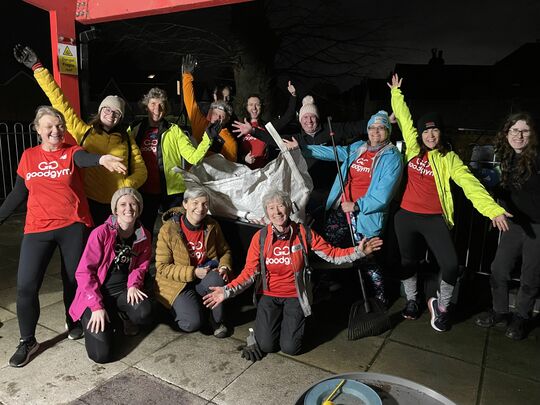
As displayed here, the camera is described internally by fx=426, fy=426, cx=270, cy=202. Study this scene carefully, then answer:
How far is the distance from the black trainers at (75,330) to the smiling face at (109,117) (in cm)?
167

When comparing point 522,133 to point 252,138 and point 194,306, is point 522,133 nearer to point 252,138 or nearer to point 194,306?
point 252,138

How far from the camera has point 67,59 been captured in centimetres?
480

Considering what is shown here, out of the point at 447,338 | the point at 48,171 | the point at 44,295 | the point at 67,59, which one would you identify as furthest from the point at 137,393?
the point at 67,59

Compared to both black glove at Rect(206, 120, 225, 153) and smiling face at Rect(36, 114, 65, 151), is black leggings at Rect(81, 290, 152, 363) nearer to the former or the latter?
smiling face at Rect(36, 114, 65, 151)

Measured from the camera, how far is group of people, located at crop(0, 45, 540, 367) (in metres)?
3.19

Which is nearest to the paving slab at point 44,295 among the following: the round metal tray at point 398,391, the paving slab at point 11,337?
the paving slab at point 11,337

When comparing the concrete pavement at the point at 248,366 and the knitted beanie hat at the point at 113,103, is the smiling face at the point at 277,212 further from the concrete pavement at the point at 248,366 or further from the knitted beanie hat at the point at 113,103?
the knitted beanie hat at the point at 113,103

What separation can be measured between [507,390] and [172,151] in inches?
130

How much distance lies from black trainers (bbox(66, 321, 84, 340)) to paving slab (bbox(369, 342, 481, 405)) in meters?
2.36

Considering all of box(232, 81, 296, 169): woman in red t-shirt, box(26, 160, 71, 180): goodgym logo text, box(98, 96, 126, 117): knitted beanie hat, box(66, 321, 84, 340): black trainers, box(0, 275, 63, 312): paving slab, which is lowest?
box(0, 275, 63, 312): paving slab

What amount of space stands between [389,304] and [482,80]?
105ft

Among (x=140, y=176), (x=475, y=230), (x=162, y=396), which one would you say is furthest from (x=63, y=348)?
(x=475, y=230)

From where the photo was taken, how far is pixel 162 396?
2766 mm

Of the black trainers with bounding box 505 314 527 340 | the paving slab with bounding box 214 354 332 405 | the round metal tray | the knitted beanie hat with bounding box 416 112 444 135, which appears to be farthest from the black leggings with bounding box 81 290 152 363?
the black trainers with bounding box 505 314 527 340
